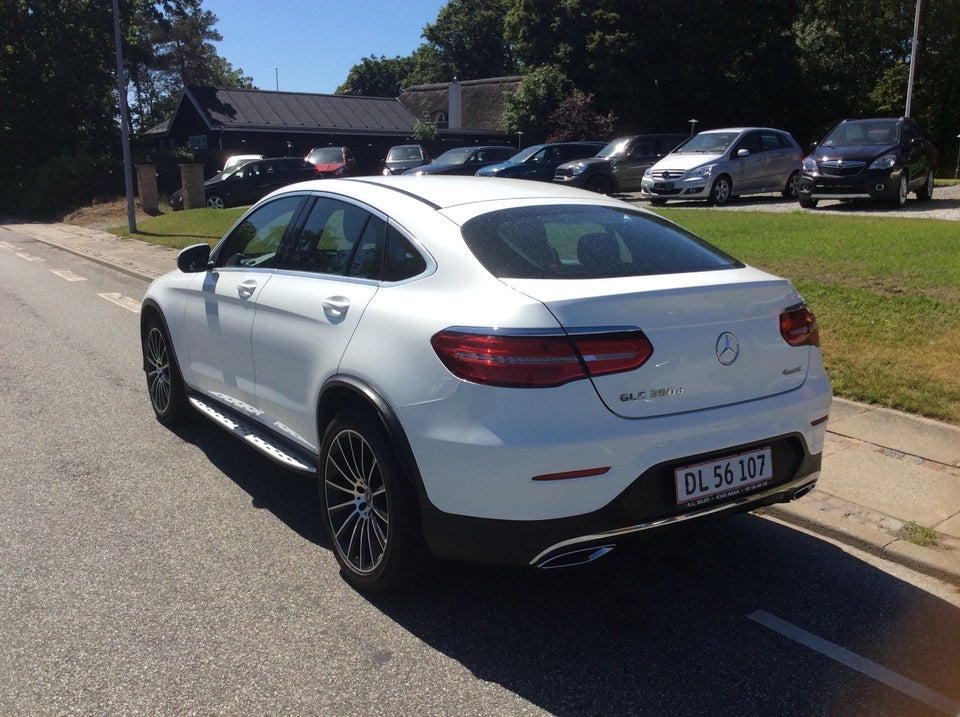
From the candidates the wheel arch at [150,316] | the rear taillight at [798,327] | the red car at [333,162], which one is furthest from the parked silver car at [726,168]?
the rear taillight at [798,327]

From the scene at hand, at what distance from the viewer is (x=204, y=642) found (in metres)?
3.44

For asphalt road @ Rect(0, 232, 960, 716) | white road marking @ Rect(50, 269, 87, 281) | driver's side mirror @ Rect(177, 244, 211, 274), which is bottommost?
white road marking @ Rect(50, 269, 87, 281)

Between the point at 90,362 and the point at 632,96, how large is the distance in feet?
110

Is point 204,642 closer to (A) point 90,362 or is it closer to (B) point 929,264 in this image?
(A) point 90,362

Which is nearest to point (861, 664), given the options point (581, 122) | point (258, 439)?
point (258, 439)

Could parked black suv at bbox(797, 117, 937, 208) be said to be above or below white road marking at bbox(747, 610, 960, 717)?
above

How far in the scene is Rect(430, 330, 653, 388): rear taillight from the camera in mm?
3154

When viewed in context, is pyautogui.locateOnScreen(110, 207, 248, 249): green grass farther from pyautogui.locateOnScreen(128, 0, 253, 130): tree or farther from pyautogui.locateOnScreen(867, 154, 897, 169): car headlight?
pyautogui.locateOnScreen(128, 0, 253, 130): tree

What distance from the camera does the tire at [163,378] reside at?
589cm

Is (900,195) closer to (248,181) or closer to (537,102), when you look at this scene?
(248,181)

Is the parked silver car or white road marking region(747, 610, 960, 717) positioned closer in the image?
white road marking region(747, 610, 960, 717)

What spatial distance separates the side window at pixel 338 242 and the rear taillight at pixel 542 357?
3.05ft

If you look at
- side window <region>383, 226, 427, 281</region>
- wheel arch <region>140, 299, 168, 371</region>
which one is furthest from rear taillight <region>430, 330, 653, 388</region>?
wheel arch <region>140, 299, 168, 371</region>

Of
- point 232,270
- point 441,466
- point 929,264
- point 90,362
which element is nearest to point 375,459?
point 441,466
